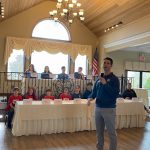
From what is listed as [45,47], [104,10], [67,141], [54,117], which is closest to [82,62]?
[45,47]

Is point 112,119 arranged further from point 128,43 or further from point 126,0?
point 128,43

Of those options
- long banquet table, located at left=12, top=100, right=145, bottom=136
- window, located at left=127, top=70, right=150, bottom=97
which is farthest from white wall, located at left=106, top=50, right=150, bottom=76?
long banquet table, located at left=12, top=100, right=145, bottom=136

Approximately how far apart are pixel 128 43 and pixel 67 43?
2829 millimetres

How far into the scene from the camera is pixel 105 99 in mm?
3258

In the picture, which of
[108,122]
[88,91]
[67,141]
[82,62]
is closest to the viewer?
[108,122]

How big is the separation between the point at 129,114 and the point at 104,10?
4.40 meters

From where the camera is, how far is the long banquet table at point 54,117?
4.82 meters

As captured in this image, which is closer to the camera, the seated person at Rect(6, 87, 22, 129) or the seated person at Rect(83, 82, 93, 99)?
the seated person at Rect(6, 87, 22, 129)

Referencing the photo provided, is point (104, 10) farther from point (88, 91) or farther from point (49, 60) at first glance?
point (88, 91)

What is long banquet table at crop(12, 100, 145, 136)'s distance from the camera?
4824mm

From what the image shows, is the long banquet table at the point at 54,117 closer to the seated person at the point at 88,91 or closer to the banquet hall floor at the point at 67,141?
the banquet hall floor at the point at 67,141

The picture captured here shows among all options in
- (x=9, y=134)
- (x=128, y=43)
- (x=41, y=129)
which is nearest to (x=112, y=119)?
(x=41, y=129)

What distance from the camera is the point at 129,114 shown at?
5.97m

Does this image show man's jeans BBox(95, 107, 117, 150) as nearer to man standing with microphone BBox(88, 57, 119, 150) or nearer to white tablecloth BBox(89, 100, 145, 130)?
man standing with microphone BBox(88, 57, 119, 150)
